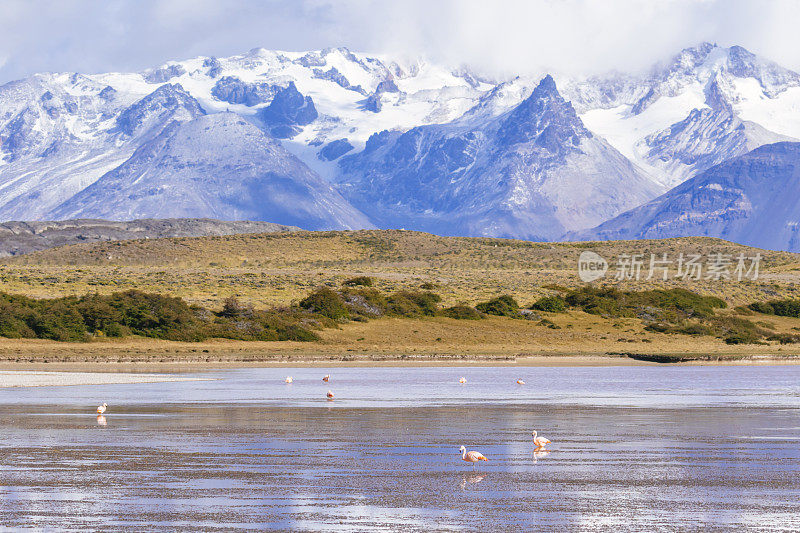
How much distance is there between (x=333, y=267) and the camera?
12325cm

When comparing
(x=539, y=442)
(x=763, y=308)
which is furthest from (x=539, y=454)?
(x=763, y=308)

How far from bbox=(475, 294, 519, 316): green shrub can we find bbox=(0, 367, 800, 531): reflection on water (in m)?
36.4

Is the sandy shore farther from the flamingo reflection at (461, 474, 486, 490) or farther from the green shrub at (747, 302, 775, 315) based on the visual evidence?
the green shrub at (747, 302, 775, 315)

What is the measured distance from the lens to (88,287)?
85.4m

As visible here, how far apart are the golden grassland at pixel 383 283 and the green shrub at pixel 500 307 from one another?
1.90 meters

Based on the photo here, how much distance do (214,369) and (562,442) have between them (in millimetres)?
30082

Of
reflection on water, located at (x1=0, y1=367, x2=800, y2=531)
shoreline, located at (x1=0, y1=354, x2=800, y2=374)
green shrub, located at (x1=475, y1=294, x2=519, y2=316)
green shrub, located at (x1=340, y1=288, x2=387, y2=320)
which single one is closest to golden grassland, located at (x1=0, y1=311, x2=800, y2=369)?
shoreline, located at (x1=0, y1=354, x2=800, y2=374)

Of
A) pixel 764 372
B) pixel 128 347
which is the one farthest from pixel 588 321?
pixel 128 347

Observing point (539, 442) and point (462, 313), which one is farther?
point (462, 313)

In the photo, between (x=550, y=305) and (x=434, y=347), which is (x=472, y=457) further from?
(x=550, y=305)

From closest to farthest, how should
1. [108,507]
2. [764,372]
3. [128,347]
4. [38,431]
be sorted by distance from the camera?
1. [108,507]
2. [38,431]
3. [764,372]
4. [128,347]

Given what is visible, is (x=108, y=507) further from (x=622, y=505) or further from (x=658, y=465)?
(x=658, y=465)

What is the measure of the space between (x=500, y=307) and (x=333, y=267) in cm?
4821

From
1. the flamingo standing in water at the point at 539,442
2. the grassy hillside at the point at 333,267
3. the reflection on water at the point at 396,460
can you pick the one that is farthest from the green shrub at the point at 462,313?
the flamingo standing in water at the point at 539,442
